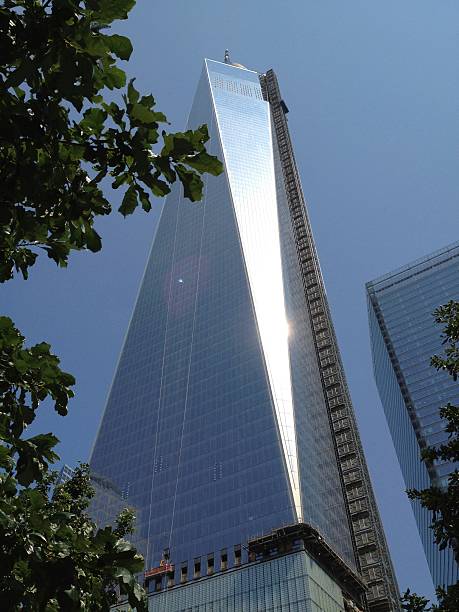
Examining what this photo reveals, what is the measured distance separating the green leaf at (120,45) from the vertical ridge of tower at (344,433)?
98.4 m

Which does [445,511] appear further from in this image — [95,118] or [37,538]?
[95,118]

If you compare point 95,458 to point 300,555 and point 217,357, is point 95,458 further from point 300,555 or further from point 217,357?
point 300,555

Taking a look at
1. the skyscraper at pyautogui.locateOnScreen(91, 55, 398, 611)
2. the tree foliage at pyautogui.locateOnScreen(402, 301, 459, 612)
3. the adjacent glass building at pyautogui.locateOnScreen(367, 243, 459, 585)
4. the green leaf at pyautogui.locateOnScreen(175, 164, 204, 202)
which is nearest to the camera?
the green leaf at pyautogui.locateOnScreen(175, 164, 204, 202)

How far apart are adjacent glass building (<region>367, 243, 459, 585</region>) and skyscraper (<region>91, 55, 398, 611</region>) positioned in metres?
18.9

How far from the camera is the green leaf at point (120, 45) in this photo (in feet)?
16.9

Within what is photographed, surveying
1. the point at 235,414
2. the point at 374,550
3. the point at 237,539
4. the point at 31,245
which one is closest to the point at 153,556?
the point at 237,539

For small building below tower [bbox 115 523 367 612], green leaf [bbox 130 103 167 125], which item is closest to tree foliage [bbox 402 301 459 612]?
green leaf [bbox 130 103 167 125]

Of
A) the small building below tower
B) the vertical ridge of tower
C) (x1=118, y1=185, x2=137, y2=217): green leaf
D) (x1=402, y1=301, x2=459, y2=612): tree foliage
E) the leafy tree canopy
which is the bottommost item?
the leafy tree canopy

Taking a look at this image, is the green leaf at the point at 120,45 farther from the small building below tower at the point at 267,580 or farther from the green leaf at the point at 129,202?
the small building below tower at the point at 267,580

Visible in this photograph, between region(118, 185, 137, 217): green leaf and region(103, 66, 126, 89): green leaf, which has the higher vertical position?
region(103, 66, 126, 89): green leaf

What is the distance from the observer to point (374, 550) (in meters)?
97.9

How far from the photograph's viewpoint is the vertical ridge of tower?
3723 inches

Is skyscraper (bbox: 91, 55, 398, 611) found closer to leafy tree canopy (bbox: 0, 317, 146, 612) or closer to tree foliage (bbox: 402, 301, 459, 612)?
tree foliage (bbox: 402, 301, 459, 612)

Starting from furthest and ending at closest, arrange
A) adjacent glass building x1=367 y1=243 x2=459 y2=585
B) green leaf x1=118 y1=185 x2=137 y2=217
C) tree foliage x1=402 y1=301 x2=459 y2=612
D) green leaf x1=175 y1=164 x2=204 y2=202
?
adjacent glass building x1=367 y1=243 x2=459 y2=585 → tree foliage x1=402 y1=301 x2=459 y2=612 → green leaf x1=118 y1=185 x2=137 y2=217 → green leaf x1=175 y1=164 x2=204 y2=202
